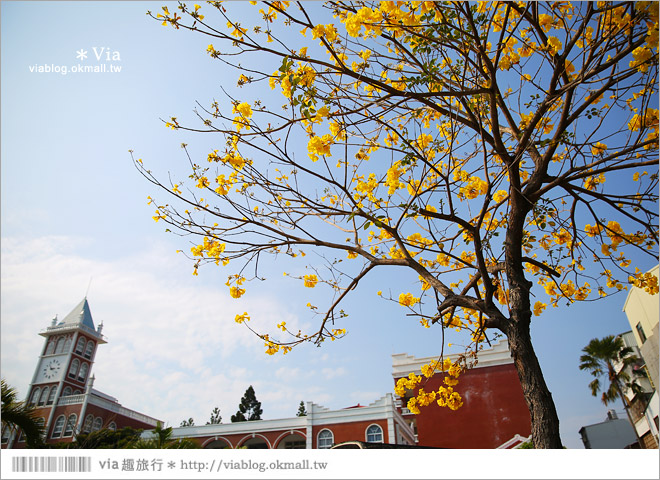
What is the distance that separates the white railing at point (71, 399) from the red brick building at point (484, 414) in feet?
64.1

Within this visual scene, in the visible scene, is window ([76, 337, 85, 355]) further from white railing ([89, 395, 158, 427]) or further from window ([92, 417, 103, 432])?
window ([92, 417, 103, 432])

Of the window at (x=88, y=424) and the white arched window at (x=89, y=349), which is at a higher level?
the white arched window at (x=89, y=349)

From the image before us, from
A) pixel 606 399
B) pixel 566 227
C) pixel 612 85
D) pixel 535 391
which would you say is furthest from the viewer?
pixel 606 399

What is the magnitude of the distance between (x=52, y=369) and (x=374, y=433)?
20.7 meters

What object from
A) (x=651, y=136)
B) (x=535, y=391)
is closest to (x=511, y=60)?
(x=651, y=136)

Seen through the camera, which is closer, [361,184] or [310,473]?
[310,473]

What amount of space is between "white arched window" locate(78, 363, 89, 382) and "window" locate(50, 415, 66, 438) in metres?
3.28

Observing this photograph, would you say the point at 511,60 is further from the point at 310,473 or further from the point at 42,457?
the point at 42,457

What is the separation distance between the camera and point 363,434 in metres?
15.4

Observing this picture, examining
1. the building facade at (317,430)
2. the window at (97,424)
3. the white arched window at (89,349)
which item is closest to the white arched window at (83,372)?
the white arched window at (89,349)

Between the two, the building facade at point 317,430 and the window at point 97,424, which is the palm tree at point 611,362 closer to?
the building facade at point 317,430

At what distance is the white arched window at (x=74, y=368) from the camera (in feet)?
80.5

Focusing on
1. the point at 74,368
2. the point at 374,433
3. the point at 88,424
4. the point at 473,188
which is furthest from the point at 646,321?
the point at 74,368

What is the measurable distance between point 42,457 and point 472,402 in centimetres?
1291
